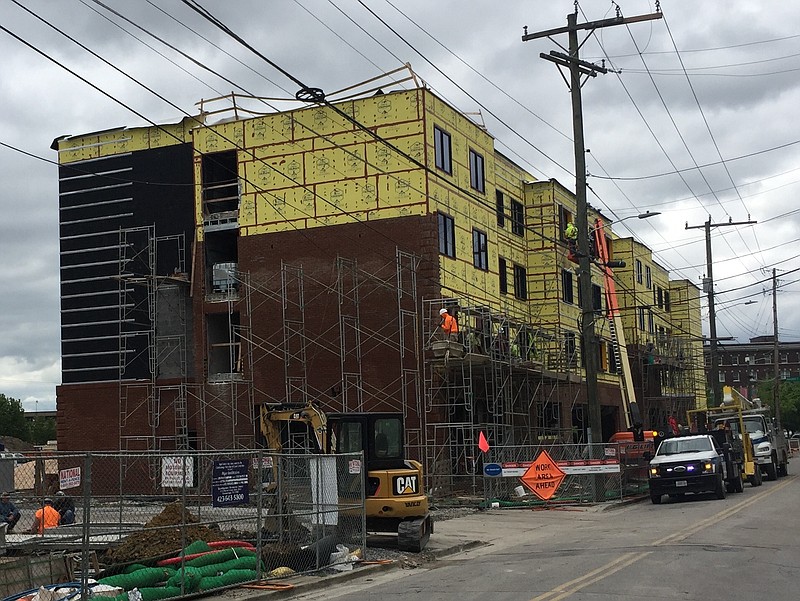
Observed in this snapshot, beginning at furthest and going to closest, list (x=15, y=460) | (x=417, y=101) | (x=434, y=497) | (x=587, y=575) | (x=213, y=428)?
(x=213, y=428) < (x=417, y=101) < (x=434, y=497) < (x=587, y=575) < (x=15, y=460)

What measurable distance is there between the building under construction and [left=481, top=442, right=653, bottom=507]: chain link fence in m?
2.23

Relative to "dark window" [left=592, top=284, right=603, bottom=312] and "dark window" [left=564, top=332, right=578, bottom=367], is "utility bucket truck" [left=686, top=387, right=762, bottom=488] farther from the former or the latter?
"dark window" [left=592, top=284, right=603, bottom=312]

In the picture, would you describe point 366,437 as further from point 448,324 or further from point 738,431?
point 738,431

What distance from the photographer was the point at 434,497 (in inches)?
1260

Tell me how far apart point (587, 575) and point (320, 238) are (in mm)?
22952

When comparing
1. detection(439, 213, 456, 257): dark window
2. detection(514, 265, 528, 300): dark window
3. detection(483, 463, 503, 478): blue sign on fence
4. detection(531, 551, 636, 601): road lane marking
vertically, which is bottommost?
detection(531, 551, 636, 601): road lane marking

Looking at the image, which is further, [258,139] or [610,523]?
[258,139]

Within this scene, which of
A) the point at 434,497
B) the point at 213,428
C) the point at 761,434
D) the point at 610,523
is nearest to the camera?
the point at 610,523

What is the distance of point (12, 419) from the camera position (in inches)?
3765

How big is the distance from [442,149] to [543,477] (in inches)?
486

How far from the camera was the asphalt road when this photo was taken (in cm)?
1269

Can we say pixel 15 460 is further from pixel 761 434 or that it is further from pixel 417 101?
pixel 761 434

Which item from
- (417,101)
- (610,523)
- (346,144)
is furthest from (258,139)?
(610,523)

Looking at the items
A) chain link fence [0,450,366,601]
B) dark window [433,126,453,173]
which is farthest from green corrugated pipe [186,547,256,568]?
dark window [433,126,453,173]
